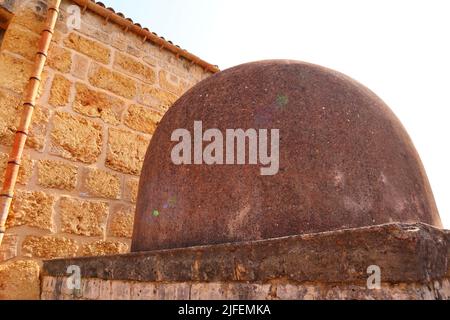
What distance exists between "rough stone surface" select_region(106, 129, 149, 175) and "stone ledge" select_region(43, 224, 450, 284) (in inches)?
90.6

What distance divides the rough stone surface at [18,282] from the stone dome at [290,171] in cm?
137

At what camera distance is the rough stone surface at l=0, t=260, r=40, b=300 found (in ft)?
9.30

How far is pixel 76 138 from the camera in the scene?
3.55 m

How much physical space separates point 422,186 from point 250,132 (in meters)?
0.97

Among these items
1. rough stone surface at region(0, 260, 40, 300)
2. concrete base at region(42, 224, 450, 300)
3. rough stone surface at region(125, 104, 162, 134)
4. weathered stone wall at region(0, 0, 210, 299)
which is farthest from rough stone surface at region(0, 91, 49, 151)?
concrete base at region(42, 224, 450, 300)

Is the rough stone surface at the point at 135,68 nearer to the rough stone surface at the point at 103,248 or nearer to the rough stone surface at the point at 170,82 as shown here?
the rough stone surface at the point at 170,82

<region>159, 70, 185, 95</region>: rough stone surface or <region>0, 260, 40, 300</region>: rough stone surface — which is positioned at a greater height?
<region>159, 70, 185, 95</region>: rough stone surface

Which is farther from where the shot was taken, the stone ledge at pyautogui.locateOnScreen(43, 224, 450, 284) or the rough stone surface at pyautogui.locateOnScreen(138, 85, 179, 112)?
the rough stone surface at pyautogui.locateOnScreen(138, 85, 179, 112)

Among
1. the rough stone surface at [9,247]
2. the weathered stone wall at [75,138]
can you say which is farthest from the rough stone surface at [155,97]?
the rough stone surface at [9,247]

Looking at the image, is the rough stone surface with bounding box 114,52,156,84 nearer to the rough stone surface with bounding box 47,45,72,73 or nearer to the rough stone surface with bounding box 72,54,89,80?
the rough stone surface with bounding box 72,54,89,80

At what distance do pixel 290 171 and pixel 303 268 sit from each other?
1.87 feet

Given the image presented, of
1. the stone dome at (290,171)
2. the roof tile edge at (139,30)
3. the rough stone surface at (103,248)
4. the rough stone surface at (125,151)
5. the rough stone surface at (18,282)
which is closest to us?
the stone dome at (290,171)

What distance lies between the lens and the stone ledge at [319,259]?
3.21ft

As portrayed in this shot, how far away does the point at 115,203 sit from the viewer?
3734 millimetres
